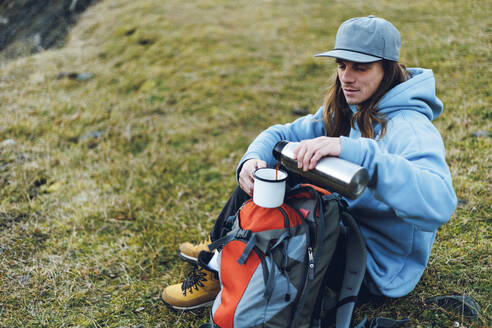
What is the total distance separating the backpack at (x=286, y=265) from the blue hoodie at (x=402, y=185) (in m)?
0.26

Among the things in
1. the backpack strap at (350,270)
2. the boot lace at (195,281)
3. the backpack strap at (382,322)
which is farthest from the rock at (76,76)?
the backpack strap at (382,322)

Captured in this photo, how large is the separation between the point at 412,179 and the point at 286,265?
84 cm

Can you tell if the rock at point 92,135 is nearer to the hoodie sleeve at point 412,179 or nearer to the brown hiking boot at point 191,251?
the brown hiking boot at point 191,251

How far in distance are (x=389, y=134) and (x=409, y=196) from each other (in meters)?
0.57

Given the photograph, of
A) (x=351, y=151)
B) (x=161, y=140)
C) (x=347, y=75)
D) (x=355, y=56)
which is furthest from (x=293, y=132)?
(x=161, y=140)

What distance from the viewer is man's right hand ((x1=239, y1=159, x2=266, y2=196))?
243 cm

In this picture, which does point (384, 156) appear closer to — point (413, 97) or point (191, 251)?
point (413, 97)

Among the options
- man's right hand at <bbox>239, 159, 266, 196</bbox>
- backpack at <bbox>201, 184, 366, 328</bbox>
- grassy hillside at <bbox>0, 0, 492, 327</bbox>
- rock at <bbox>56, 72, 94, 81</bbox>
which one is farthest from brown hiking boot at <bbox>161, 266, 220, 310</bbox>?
rock at <bbox>56, 72, 94, 81</bbox>

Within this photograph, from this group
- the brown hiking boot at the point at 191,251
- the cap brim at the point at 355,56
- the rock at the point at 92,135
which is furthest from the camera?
the rock at the point at 92,135

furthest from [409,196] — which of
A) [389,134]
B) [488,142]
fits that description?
[488,142]

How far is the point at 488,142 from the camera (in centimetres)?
448

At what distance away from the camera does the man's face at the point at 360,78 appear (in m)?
2.39

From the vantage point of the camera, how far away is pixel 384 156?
1.83 meters

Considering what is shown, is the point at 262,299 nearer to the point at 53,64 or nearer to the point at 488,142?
the point at 488,142
